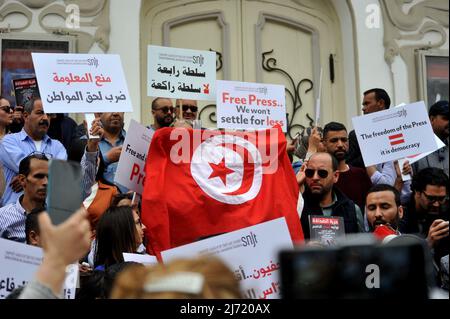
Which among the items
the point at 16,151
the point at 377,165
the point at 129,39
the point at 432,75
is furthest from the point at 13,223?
the point at 432,75

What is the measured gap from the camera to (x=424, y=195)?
633 centimetres

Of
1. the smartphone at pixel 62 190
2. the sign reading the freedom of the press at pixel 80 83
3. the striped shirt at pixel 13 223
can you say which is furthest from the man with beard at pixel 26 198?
the smartphone at pixel 62 190

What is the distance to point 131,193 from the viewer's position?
6129 mm

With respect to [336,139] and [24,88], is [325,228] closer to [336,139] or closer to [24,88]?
[336,139]

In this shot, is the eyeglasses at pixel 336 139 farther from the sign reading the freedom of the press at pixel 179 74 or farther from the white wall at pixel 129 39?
the white wall at pixel 129 39

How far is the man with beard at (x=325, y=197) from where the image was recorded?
600 centimetres

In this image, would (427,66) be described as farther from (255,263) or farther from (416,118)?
(255,263)

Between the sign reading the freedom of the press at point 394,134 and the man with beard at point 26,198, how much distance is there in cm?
232

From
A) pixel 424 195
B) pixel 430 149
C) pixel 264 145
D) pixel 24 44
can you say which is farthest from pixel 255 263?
pixel 24 44

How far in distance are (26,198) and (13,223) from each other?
0.79 feet

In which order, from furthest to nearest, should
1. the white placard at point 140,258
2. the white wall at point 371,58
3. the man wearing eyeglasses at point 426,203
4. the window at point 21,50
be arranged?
the white wall at point 371,58 < the window at point 21,50 < the man wearing eyeglasses at point 426,203 < the white placard at point 140,258

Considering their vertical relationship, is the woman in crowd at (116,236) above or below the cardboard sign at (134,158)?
below

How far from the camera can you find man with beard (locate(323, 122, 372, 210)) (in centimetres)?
692
